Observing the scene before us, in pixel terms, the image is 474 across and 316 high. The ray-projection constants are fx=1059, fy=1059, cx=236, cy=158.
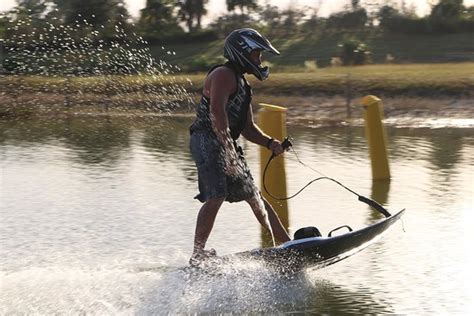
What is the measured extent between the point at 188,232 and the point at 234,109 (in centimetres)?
264

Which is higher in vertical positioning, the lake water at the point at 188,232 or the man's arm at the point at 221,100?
the man's arm at the point at 221,100

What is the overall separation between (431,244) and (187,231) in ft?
7.76

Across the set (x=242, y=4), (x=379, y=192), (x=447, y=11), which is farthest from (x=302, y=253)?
(x=242, y=4)

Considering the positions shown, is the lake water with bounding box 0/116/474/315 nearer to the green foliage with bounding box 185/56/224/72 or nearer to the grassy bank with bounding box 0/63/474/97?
the grassy bank with bounding box 0/63/474/97

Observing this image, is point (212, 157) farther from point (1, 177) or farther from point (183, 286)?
point (1, 177)

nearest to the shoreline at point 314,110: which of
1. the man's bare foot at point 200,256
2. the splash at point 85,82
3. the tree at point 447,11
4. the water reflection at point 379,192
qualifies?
the splash at point 85,82

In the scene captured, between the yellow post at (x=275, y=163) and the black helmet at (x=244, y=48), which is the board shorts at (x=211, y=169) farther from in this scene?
the yellow post at (x=275, y=163)

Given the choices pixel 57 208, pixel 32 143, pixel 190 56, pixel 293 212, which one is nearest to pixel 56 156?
pixel 32 143

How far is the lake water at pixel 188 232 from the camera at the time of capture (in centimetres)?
729

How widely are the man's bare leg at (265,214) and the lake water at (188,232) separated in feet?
1.31

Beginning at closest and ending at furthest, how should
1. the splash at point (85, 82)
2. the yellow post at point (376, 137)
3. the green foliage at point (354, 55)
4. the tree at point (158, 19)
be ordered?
the yellow post at point (376, 137) < the splash at point (85, 82) < the green foliage at point (354, 55) < the tree at point (158, 19)

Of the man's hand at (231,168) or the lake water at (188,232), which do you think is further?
the man's hand at (231,168)

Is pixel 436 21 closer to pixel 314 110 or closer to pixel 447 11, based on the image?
pixel 447 11

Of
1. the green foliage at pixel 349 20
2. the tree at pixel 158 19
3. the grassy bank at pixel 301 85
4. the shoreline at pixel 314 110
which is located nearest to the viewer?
the shoreline at pixel 314 110
